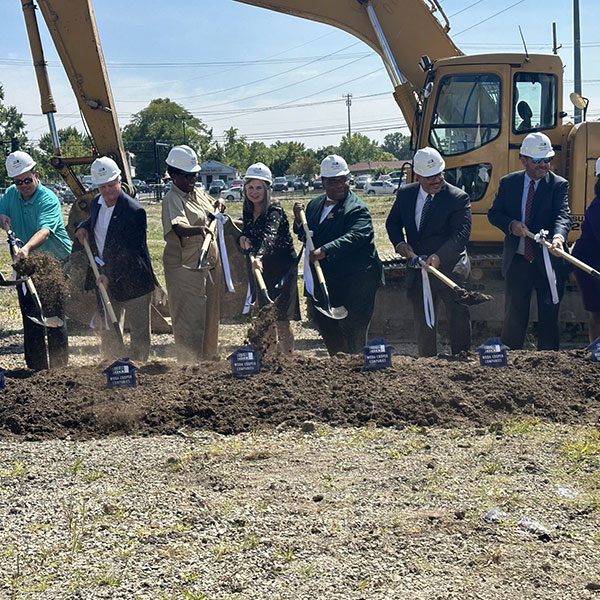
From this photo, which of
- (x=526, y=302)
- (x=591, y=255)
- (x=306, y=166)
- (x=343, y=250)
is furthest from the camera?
(x=306, y=166)

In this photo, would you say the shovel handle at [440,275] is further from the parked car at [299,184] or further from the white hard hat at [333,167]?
the parked car at [299,184]

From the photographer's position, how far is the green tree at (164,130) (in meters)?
92.8

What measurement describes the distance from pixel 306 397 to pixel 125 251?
2270 mm

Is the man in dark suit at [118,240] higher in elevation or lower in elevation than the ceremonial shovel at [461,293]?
higher

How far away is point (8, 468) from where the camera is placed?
5.53 meters

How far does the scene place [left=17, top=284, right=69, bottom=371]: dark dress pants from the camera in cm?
782

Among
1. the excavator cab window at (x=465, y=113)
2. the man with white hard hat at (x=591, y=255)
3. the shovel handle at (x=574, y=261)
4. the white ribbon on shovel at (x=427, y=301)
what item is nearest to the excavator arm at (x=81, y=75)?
the excavator cab window at (x=465, y=113)

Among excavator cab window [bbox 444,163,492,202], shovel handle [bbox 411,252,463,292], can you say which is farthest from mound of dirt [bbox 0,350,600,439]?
excavator cab window [bbox 444,163,492,202]

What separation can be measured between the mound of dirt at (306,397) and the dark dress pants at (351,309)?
695 millimetres

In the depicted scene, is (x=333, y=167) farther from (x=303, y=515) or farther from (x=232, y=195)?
(x=232, y=195)

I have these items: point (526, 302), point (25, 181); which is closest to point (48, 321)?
point (25, 181)

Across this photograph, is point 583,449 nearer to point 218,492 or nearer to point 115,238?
point 218,492

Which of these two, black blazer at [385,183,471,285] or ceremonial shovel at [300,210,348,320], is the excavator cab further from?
ceremonial shovel at [300,210,348,320]

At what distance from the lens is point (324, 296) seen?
25.1ft
